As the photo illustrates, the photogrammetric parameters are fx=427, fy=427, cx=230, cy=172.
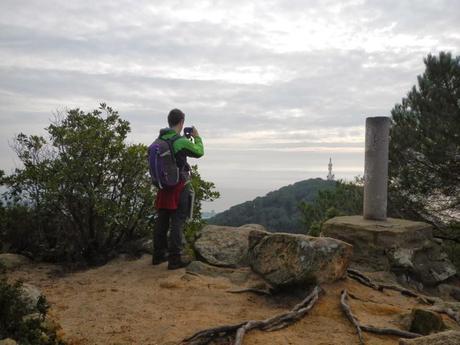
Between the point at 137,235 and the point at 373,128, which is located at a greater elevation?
the point at 373,128

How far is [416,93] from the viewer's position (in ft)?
37.3

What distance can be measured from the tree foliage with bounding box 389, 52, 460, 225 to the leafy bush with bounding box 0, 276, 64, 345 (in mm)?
9488

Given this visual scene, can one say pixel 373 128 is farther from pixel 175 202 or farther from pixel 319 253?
pixel 175 202

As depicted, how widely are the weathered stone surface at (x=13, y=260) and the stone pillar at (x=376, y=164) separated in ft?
20.9

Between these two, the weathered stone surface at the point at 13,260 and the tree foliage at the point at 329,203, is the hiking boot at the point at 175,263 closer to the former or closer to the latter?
the weathered stone surface at the point at 13,260

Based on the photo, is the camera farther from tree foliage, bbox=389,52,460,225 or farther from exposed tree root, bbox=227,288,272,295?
tree foliage, bbox=389,52,460,225

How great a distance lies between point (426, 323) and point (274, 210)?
40520 mm

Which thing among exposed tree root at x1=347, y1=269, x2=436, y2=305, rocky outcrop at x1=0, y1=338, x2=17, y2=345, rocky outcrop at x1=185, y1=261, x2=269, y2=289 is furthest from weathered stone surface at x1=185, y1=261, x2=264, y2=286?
rocky outcrop at x1=0, y1=338, x2=17, y2=345

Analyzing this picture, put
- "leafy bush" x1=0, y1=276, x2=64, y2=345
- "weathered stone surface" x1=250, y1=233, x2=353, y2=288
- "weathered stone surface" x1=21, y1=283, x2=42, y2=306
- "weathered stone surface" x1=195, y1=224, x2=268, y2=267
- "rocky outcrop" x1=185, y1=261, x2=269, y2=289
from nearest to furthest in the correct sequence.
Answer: "leafy bush" x1=0, y1=276, x2=64, y2=345 → "weathered stone surface" x1=21, y1=283, x2=42, y2=306 → "weathered stone surface" x1=250, y1=233, x2=353, y2=288 → "rocky outcrop" x1=185, y1=261, x2=269, y2=289 → "weathered stone surface" x1=195, y1=224, x2=268, y2=267

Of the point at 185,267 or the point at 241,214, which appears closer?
the point at 185,267

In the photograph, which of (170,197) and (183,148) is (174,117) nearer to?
(183,148)

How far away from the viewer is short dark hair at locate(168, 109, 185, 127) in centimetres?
661

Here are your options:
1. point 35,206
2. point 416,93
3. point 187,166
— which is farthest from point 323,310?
point 416,93

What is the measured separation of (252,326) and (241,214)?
133ft
